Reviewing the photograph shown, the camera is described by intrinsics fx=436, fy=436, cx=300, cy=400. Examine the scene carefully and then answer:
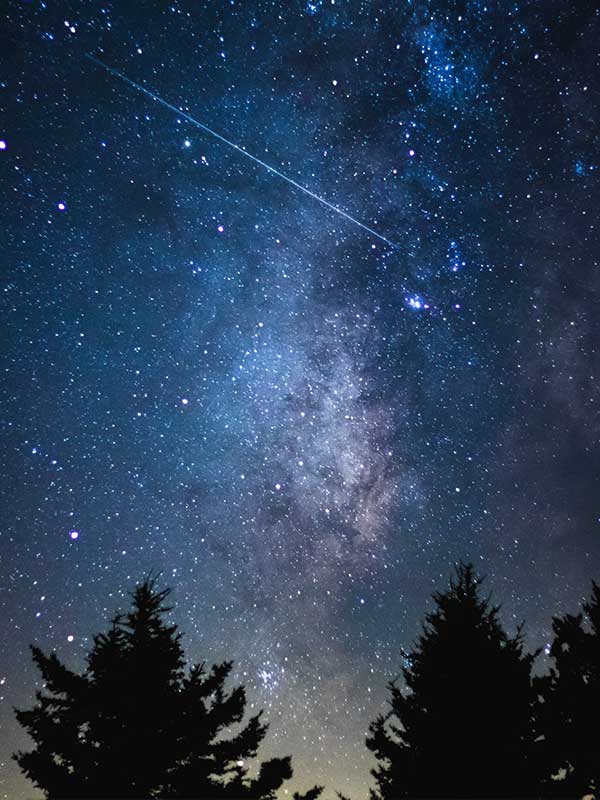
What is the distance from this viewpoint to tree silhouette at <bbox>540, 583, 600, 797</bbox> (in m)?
7.25

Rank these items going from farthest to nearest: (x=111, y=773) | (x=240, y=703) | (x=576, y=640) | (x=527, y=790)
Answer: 1. (x=576, y=640)
2. (x=240, y=703)
3. (x=527, y=790)
4. (x=111, y=773)

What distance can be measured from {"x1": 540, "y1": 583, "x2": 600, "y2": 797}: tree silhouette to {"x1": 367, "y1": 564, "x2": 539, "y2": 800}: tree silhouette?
0.39 m

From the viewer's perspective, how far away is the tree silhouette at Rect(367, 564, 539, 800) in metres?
6.83

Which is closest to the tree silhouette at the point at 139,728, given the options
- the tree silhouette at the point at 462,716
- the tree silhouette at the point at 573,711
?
the tree silhouette at the point at 462,716

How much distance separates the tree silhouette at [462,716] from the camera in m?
6.83

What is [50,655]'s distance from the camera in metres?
7.31

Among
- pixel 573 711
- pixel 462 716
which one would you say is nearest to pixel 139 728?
pixel 462 716

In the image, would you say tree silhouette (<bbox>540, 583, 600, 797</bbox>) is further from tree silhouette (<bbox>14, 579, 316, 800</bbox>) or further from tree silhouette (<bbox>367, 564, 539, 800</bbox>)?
tree silhouette (<bbox>14, 579, 316, 800</bbox>)

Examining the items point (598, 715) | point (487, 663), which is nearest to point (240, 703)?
point (487, 663)

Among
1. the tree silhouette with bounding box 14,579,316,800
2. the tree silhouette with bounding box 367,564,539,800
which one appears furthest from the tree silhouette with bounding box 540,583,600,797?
the tree silhouette with bounding box 14,579,316,800

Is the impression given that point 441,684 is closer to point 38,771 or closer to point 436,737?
point 436,737

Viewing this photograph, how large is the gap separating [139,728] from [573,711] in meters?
7.55

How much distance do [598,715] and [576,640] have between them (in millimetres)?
1578

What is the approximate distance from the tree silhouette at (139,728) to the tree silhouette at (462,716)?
2374 mm
